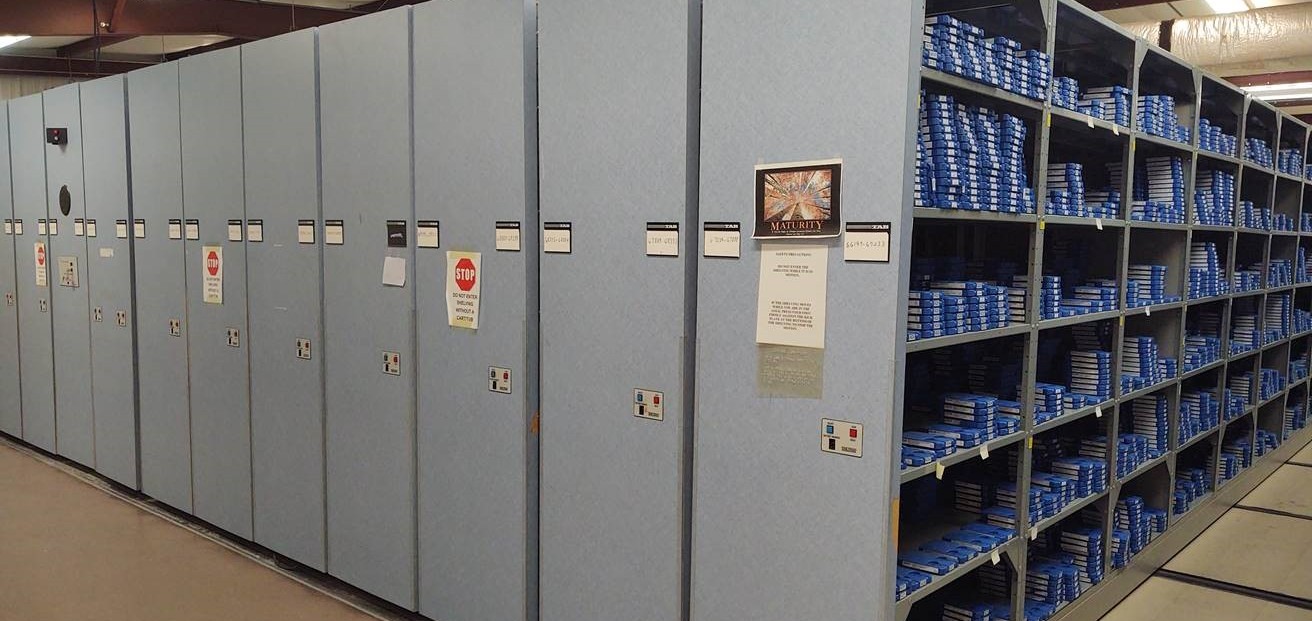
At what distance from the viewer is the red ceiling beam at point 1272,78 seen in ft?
25.4

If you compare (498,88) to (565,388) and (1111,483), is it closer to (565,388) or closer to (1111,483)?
(565,388)

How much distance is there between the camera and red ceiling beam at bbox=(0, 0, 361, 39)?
654cm

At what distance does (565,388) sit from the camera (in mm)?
3100

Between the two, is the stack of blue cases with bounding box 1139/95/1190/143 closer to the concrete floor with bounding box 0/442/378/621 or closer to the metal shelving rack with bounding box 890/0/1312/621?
the metal shelving rack with bounding box 890/0/1312/621

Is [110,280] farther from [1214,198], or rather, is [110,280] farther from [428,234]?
[1214,198]

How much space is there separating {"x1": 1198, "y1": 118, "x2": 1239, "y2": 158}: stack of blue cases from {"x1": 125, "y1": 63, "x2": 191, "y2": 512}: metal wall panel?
5.49 meters

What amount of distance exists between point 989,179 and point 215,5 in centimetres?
694

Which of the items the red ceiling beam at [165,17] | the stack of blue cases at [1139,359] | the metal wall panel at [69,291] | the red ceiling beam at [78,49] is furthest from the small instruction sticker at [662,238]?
the red ceiling beam at [78,49]

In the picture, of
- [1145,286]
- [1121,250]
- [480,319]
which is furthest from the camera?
[1145,286]

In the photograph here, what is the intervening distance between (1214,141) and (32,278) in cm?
772

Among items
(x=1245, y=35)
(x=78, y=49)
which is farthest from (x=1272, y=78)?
(x=78, y=49)

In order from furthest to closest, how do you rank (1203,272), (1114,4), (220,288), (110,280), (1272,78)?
(1272,78), (1114,4), (110,280), (1203,272), (220,288)

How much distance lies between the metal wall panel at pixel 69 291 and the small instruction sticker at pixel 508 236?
378 centimetres

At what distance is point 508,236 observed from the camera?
321 centimetres
